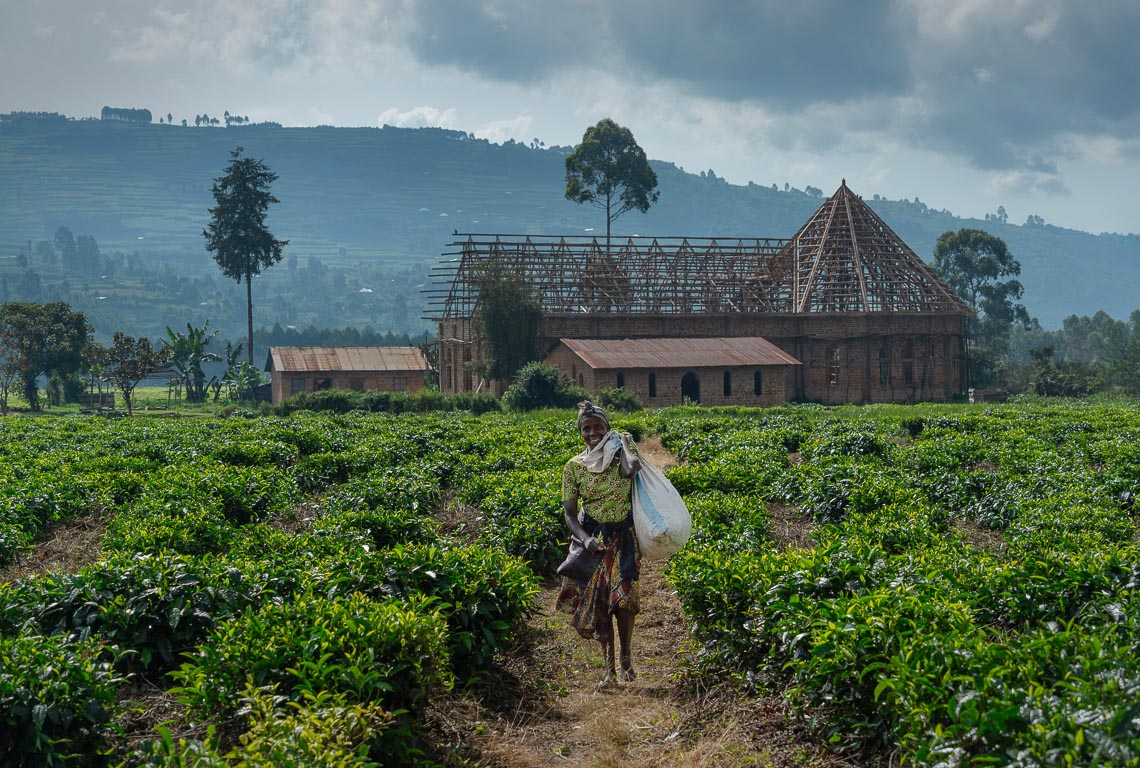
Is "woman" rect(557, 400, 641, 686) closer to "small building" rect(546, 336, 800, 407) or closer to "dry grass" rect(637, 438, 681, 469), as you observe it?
"dry grass" rect(637, 438, 681, 469)

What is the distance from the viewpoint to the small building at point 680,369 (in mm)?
49688

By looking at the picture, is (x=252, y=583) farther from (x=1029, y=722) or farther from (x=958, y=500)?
(x=958, y=500)

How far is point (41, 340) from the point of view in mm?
62281

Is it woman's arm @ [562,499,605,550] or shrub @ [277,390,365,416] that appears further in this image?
shrub @ [277,390,365,416]

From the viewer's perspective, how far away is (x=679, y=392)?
166 ft

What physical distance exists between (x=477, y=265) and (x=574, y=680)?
4812 cm

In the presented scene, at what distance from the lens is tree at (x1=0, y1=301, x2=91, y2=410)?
203ft

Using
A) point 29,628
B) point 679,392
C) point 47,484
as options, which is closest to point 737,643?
point 29,628

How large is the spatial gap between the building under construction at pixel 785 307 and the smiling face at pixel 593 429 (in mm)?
45220

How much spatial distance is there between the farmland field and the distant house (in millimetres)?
48719

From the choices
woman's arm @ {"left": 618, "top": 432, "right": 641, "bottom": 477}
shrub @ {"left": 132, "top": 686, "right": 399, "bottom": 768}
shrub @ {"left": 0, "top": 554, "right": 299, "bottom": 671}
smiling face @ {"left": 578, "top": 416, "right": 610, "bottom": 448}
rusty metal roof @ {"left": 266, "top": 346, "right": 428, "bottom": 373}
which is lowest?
shrub @ {"left": 132, "top": 686, "right": 399, "bottom": 768}

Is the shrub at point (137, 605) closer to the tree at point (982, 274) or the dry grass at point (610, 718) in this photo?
the dry grass at point (610, 718)

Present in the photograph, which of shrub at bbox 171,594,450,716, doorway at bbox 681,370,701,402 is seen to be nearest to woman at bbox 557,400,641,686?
shrub at bbox 171,594,450,716

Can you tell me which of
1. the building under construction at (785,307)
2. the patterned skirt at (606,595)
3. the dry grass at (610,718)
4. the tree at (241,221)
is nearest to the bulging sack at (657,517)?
the patterned skirt at (606,595)
